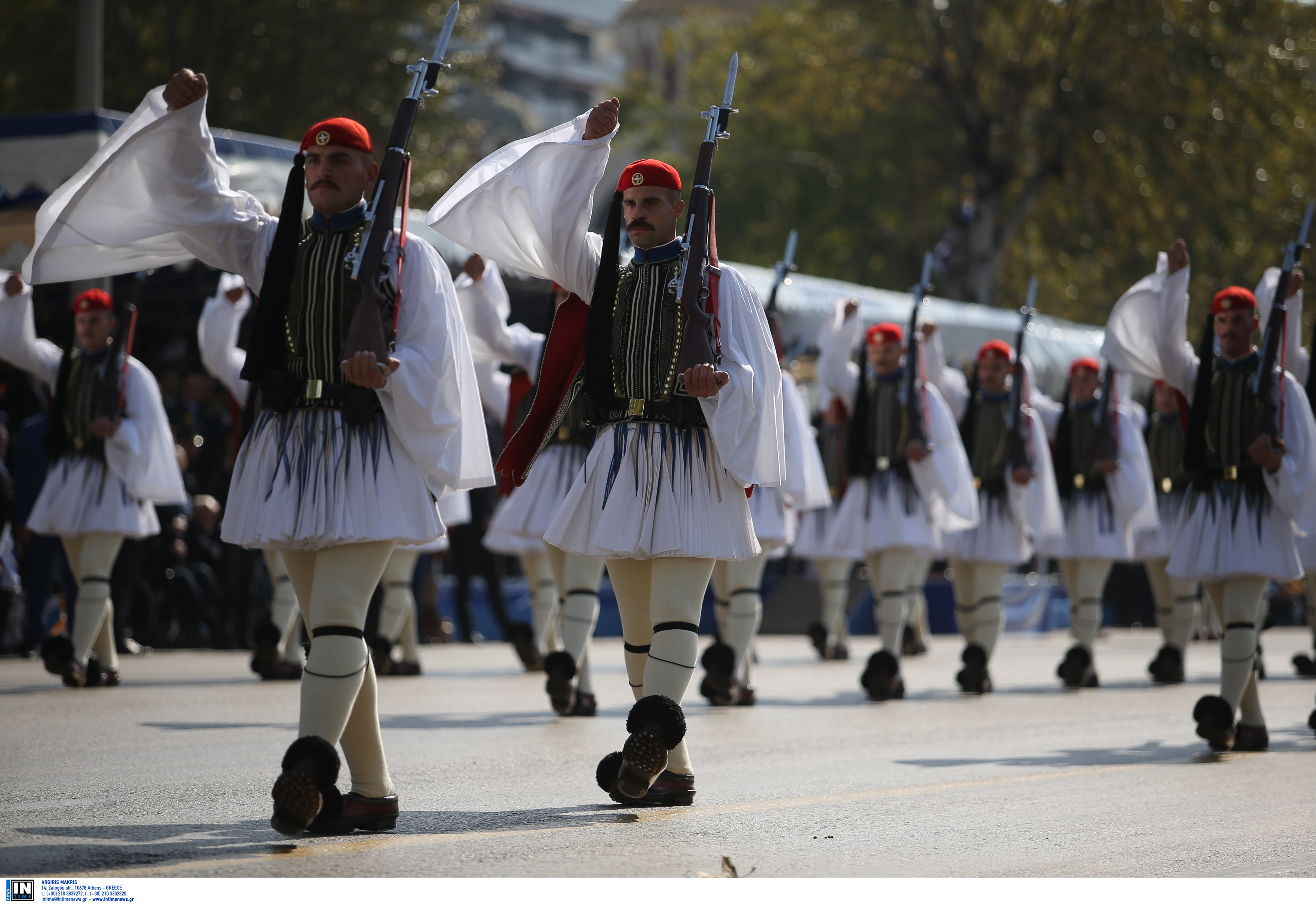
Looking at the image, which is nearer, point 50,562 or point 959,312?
point 50,562

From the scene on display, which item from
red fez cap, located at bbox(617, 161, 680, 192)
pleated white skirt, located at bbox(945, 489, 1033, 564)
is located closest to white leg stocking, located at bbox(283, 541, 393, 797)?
red fez cap, located at bbox(617, 161, 680, 192)

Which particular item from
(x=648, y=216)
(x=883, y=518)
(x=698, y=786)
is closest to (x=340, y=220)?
(x=648, y=216)

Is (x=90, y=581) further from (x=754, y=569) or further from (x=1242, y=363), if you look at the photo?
(x=1242, y=363)

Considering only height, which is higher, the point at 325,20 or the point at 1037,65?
the point at 1037,65

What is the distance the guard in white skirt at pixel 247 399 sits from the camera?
1023 centimetres

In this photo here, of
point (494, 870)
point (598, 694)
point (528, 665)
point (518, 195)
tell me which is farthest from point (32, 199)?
point (494, 870)

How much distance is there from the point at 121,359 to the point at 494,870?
6.64 m

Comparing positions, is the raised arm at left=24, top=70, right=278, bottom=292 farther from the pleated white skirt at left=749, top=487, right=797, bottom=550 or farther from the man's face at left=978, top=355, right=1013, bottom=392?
the man's face at left=978, top=355, right=1013, bottom=392

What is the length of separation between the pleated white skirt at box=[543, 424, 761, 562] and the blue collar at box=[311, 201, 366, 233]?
1228 mm

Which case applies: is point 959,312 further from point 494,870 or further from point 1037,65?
point 494,870

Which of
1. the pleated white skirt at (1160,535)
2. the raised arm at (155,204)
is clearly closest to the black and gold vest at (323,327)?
the raised arm at (155,204)

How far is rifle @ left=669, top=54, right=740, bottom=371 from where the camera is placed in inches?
228

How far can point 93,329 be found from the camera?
33.9 feet

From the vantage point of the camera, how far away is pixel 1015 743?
28.0 feet
